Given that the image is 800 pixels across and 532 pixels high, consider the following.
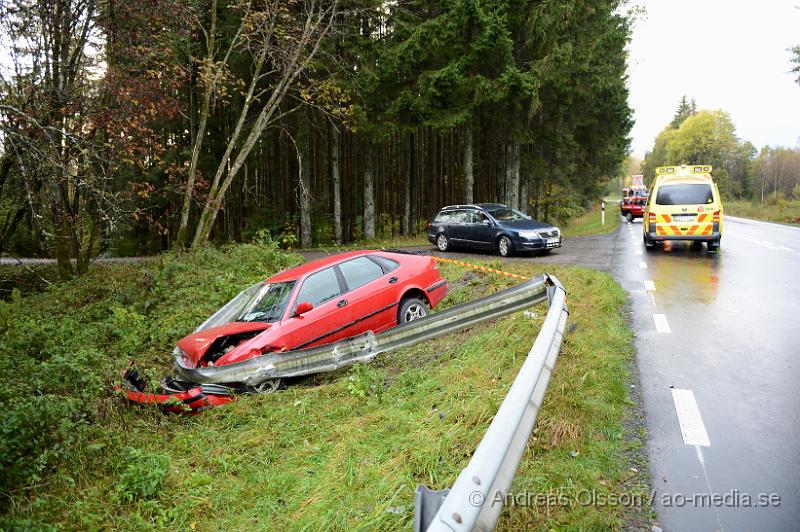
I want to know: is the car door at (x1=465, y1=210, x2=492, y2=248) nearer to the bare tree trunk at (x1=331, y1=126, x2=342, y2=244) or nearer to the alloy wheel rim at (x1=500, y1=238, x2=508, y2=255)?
the alloy wheel rim at (x1=500, y1=238, x2=508, y2=255)

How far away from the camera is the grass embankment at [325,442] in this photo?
355 centimetres

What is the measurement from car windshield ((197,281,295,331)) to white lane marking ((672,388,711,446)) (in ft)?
16.0

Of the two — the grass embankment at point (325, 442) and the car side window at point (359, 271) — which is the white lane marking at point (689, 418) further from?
the car side window at point (359, 271)

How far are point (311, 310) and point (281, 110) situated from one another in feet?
58.4

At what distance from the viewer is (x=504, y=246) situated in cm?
1634

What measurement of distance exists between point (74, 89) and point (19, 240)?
60.5 feet

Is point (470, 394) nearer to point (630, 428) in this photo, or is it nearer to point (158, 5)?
point (630, 428)

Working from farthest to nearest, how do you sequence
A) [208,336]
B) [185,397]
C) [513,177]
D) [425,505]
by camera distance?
[513,177] → [208,336] → [185,397] → [425,505]

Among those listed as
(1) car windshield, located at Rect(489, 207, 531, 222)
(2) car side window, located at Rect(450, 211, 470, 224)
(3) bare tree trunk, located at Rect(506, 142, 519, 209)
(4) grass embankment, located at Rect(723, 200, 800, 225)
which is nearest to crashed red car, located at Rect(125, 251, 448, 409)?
(1) car windshield, located at Rect(489, 207, 531, 222)

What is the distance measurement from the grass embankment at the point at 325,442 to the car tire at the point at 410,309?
1.03 metres

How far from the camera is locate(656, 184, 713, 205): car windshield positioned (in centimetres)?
1507

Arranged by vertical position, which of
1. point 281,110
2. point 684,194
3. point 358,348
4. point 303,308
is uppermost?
point 281,110

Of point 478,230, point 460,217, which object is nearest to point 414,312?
point 478,230

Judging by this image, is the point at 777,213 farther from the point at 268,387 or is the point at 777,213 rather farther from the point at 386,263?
the point at 268,387
